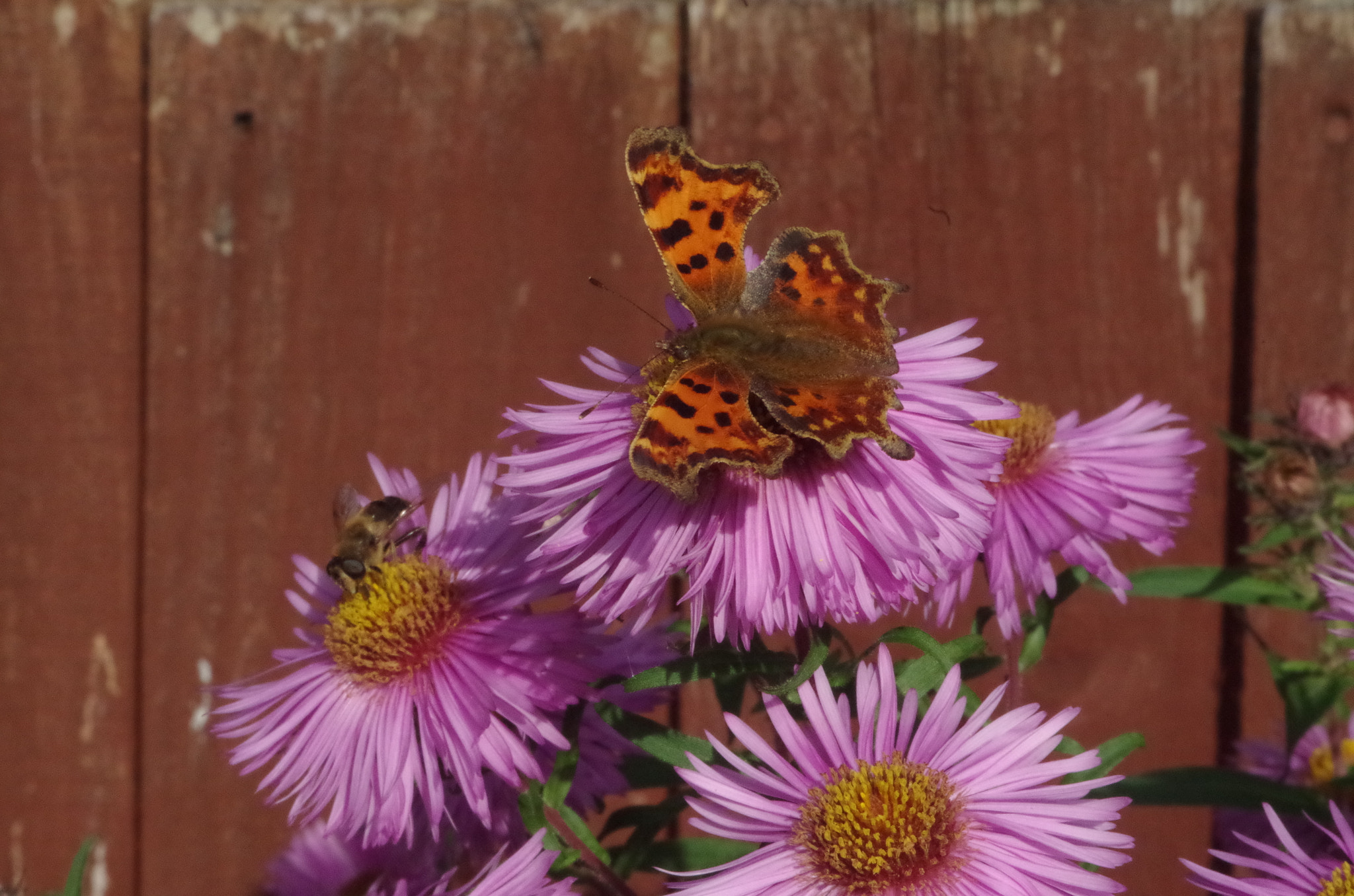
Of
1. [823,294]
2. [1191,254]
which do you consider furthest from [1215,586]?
[1191,254]

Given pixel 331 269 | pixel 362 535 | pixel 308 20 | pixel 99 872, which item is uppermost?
pixel 308 20

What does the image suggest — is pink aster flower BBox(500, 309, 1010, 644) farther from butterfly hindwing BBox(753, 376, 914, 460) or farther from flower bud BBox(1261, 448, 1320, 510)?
flower bud BBox(1261, 448, 1320, 510)

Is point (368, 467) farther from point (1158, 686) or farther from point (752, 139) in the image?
point (1158, 686)

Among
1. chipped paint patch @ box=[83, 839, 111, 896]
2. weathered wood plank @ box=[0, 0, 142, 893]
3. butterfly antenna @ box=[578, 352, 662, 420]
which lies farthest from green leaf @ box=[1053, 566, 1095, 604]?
chipped paint patch @ box=[83, 839, 111, 896]

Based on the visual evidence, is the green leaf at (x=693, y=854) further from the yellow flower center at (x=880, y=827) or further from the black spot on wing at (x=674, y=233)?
the black spot on wing at (x=674, y=233)

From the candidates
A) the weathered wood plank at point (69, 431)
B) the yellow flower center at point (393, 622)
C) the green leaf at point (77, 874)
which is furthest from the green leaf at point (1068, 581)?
the weathered wood plank at point (69, 431)

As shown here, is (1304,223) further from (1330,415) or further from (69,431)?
(69,431)

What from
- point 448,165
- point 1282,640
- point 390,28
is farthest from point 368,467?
point 1282,640
